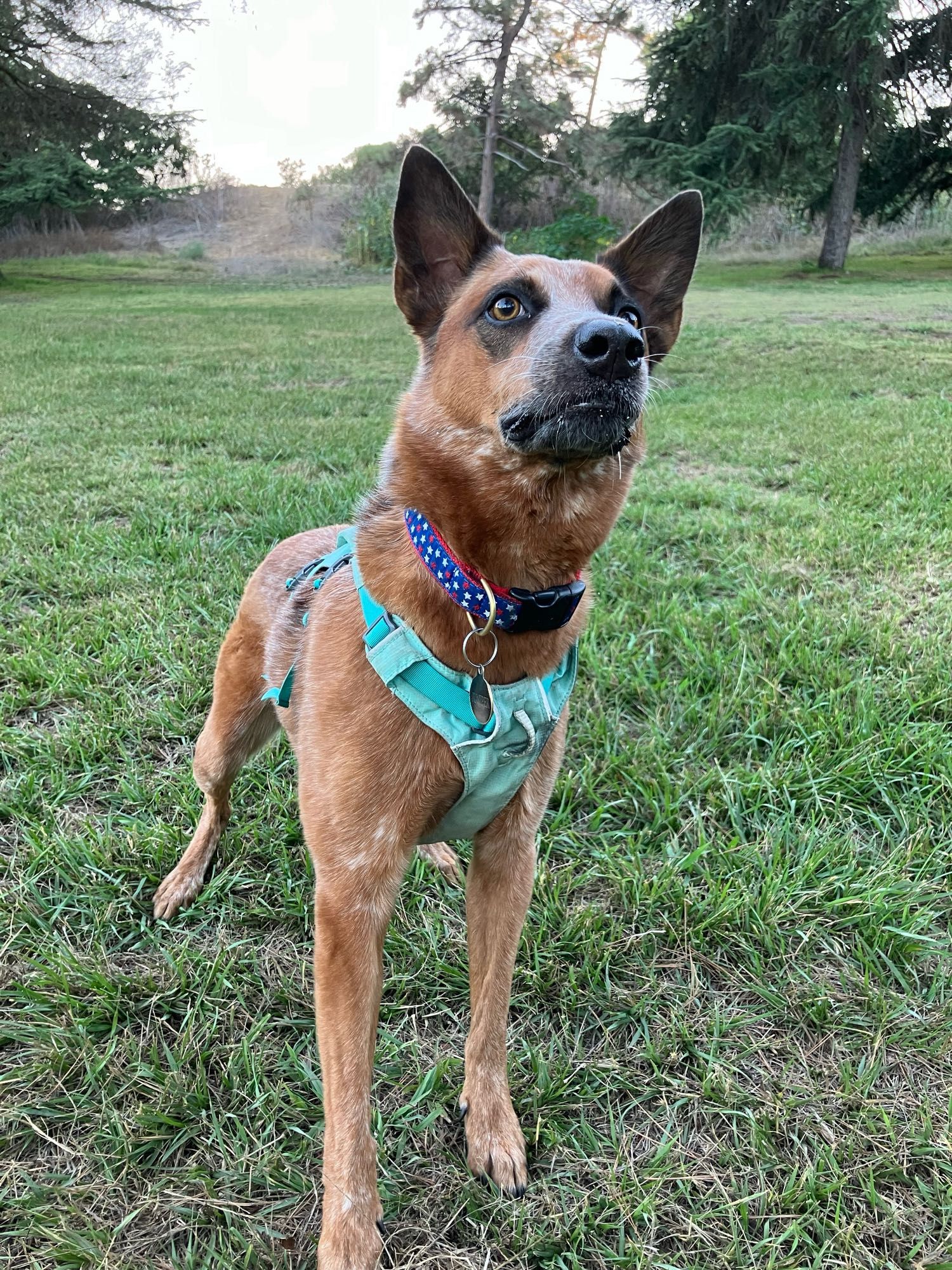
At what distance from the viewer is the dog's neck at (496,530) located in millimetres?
1515

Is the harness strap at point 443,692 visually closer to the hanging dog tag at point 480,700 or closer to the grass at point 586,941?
the hanging dog tag at point 480,700

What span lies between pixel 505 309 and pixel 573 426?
461mm

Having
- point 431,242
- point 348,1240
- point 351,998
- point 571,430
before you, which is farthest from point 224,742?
point 431,242

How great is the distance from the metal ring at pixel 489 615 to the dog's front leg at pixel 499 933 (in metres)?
0.34

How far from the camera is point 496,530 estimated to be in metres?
1.52

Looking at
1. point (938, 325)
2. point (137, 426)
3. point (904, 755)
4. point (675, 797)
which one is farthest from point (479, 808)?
point (938, 325)

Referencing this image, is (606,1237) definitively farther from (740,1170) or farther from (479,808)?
(479,808)

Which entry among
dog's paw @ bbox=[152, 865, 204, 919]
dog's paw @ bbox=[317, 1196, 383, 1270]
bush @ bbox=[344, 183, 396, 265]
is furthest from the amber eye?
bush @ bbox=[344, 183, 396, 265]

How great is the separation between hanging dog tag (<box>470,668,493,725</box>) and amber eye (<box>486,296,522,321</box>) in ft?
2.78

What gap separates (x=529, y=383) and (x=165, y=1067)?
1685mm

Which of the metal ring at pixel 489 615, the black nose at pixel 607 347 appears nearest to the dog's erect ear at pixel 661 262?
the black nose at pixel 607 347

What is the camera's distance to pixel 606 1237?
1.46 metres

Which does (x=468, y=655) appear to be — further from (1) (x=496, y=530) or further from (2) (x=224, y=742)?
(2) (x=224, y=742)

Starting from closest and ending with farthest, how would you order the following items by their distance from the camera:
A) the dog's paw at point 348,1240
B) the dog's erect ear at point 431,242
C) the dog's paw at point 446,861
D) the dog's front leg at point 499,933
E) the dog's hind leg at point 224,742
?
the dog's paw at point 348,1240
the dog's front leg at point 499,933
the dog's erect ear at point 431,242
the dog's hind leg at point 224,742
the dog's paw at point 446,861
